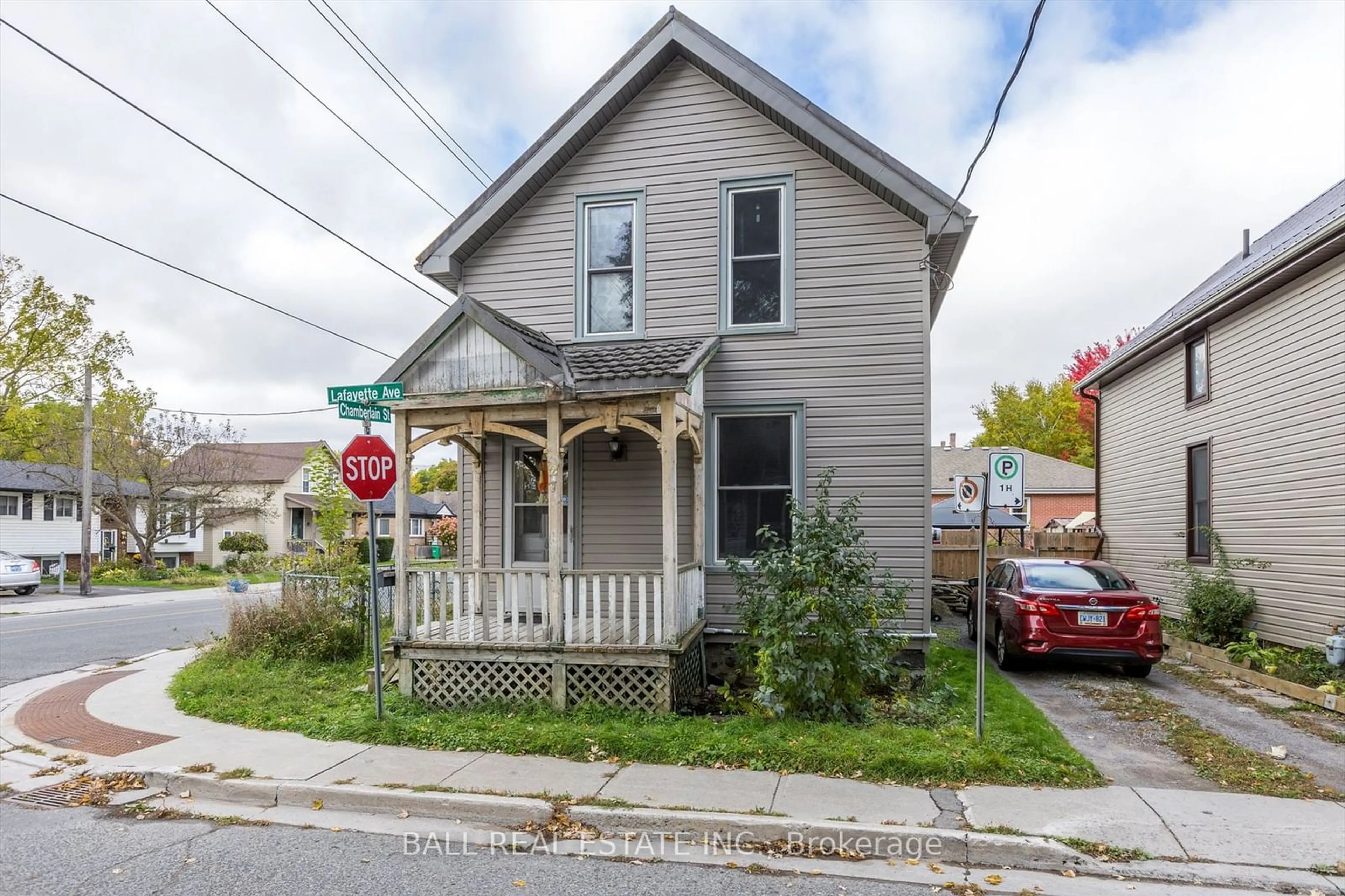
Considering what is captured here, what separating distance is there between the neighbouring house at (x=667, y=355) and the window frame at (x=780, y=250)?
1.0 inches

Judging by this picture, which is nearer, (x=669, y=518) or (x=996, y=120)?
(x=996, y=120)

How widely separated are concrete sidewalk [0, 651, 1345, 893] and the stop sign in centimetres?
234

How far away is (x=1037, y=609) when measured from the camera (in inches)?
384

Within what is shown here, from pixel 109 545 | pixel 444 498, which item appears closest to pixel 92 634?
pixel 109 545

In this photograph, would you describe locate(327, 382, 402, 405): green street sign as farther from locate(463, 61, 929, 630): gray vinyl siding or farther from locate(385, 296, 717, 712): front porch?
locate(463, 61, 929, 630): gray vinyl siding

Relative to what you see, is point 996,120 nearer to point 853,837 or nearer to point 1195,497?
point 853,837

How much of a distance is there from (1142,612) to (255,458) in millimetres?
41651

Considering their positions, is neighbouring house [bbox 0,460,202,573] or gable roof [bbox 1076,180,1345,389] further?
neighbouring house [bbox 0,460,202,573]

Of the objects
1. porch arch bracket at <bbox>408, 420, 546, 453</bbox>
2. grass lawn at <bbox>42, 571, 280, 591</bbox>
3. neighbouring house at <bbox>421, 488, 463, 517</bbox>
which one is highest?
porch arch bracket at <bbox>408, 420, 546, 453</bbox>

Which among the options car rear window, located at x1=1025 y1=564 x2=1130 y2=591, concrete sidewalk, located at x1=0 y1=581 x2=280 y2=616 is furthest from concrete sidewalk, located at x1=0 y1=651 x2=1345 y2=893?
concrete sidewalk, located at x1=0 y1=581 x2=280 y2=616

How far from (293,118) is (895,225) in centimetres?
813

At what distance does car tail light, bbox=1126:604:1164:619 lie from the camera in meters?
9.54

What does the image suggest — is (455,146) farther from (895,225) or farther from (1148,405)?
(1148,405)

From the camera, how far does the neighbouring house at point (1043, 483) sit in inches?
1458
